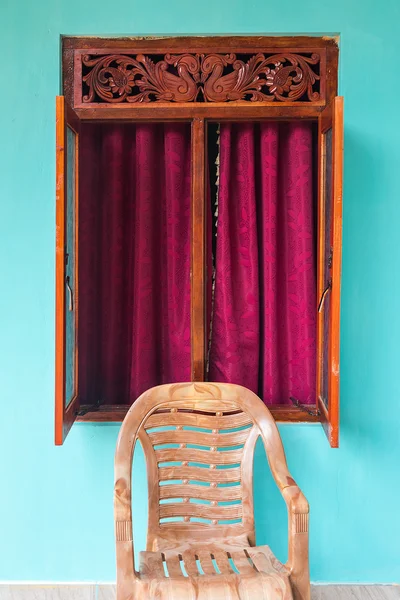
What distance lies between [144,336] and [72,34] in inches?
47.0

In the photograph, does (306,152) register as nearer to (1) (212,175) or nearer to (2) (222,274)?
(1) (212,175)

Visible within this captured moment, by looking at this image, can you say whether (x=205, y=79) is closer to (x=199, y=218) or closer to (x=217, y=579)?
(x=199, y=218)

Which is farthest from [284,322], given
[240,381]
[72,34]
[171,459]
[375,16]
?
[72,34]

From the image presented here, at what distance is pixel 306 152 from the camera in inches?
94.7

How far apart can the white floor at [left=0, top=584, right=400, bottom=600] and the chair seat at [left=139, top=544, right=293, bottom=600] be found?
672 mm

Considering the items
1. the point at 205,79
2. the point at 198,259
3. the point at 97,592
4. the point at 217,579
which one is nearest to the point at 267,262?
the point at 198,259

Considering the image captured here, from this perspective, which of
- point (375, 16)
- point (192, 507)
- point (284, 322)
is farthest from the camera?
point (284, 322)

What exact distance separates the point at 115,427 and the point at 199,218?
0.88m

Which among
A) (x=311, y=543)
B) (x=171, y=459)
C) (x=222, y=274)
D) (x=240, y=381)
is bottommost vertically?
(x=311, y=543)

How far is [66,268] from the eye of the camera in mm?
2141

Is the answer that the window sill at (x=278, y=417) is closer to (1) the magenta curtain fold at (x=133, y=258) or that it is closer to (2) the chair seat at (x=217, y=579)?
(1) the magenta curtain fold at (x=133, y=258)

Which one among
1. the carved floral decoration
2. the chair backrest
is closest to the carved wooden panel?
the carved floral decoration

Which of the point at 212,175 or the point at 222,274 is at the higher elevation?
the point at 212,175

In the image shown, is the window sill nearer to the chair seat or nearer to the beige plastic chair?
the beige plastic chair
